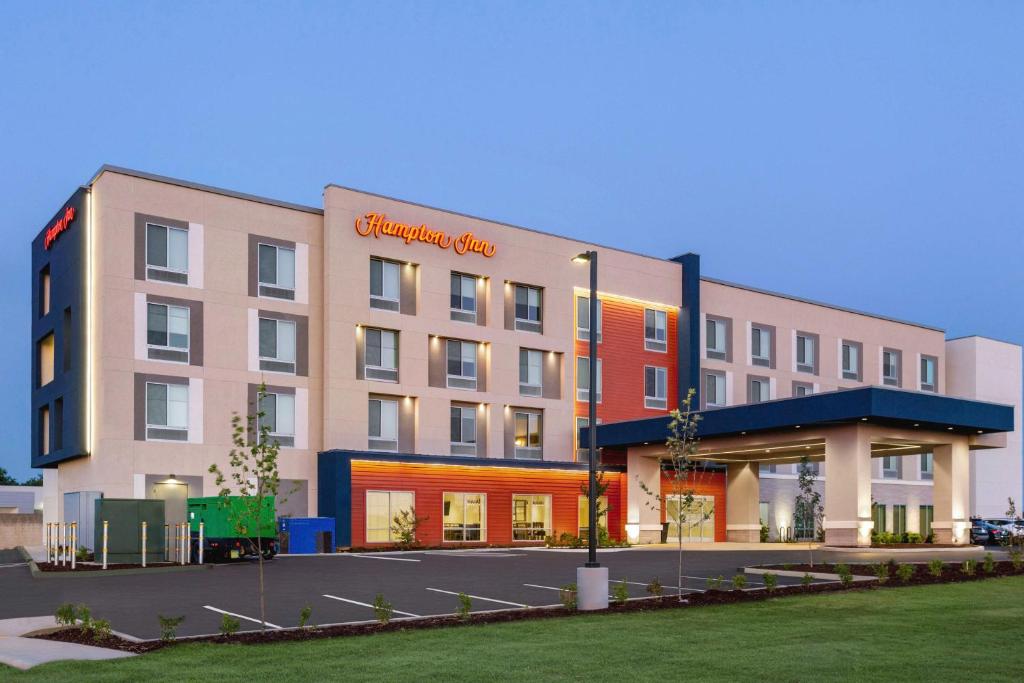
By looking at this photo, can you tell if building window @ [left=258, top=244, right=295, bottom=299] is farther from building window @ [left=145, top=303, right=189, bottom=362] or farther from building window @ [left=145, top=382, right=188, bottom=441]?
building window @ [left=145, top=382, right=188, bottom=441]

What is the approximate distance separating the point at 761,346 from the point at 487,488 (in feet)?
65.7

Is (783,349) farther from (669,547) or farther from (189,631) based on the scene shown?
(189,631)

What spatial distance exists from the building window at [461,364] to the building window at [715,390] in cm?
1477

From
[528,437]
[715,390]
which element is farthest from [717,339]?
[528,437]

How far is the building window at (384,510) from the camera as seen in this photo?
41.9 m

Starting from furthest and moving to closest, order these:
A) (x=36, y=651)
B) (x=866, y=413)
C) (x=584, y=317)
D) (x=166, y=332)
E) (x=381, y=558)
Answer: (x=584, y=317)
(x=166, y=332)
(x=381, y=558)
(x=866, y=413)
(x=36, y=651)

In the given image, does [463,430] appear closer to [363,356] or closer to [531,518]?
[531,518]

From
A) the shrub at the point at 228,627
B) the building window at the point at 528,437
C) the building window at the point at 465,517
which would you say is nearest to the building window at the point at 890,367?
the building window at the point at 528,437

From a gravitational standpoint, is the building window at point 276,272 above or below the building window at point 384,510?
above

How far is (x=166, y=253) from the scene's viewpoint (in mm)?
38781

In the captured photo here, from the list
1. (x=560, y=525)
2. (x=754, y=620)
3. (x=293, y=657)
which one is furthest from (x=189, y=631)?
(x=560, y=525)

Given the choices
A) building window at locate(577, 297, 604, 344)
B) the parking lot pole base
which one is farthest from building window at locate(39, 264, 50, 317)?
the parking lot pole base

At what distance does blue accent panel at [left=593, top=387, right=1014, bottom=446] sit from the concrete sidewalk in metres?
26.0

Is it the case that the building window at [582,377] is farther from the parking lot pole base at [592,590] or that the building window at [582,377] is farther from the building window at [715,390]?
the parking lot pole base at [592,590]
